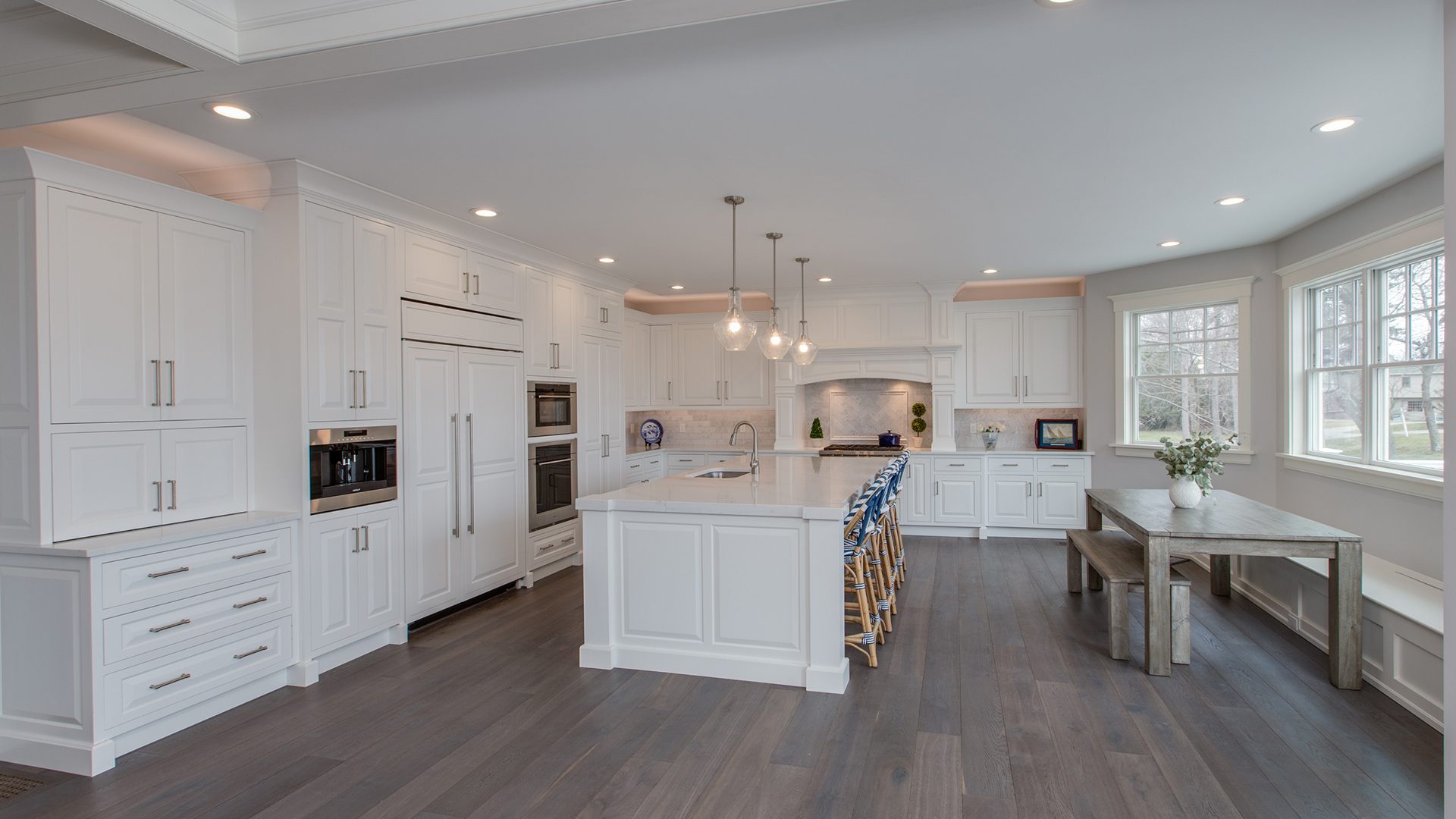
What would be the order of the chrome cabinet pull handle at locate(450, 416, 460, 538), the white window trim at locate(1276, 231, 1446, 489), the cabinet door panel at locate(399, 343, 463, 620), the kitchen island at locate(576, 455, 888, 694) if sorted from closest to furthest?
the kitchen island at locate(576, 455, 888, 694), the white window trim at locate(1276, 231, 1446, 489), the cabinet door panel at locate(399, 343, 463, 620), the chrome cabinet pull handle at locate(450, 416, 460, 538)

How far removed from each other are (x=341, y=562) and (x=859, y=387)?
541cm

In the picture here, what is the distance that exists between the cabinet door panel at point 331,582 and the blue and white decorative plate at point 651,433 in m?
Answer: 4.42

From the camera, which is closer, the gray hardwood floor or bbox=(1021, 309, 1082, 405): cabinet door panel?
the gray hardwood floor

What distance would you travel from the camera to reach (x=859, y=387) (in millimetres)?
7891

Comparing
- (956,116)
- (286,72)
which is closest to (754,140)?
(956,116)

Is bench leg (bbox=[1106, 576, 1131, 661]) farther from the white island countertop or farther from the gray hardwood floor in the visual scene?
the white island countertop

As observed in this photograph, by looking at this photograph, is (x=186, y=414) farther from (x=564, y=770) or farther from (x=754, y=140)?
(x=754, y=140)

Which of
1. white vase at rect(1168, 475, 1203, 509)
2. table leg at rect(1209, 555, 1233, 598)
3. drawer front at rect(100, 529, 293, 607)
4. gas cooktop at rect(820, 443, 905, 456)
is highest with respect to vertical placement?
gas cooktop at rect(820, 443, 905, 456)

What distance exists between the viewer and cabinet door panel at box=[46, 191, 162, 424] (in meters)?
2.83

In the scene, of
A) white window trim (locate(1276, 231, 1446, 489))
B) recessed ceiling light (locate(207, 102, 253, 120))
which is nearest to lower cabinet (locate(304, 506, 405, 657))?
recessed ceiling light (locate(207, 102, 253, 120))

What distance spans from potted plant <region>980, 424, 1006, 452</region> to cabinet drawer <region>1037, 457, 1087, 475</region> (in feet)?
1.63

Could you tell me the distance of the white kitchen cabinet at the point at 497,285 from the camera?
4.84m

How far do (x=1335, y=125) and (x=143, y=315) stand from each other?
5.09 meters

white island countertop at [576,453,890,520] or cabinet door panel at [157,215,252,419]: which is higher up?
cabinet door panel at [157,215,252,419]
